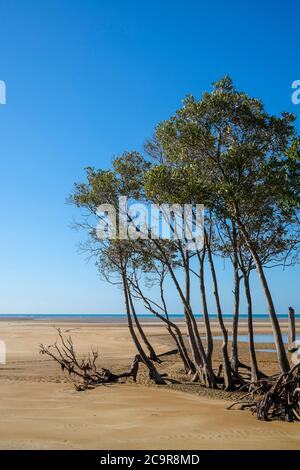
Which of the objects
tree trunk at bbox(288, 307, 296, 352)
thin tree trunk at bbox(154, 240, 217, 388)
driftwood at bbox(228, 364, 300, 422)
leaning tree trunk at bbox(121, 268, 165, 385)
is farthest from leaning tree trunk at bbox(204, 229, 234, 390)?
driftwood at bbox(228, 364, 300, 422)

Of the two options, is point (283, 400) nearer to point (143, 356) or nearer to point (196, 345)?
point (196, 345)

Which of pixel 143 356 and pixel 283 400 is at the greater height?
pixel 143 356

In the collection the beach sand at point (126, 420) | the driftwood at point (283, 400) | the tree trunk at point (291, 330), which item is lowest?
the beach sand at point (126, 420)

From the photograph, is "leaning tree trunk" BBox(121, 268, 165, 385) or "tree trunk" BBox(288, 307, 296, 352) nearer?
"tree trunk" BBox(288, 307, 296, 352)

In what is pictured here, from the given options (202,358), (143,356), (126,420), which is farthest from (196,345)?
(126,420)

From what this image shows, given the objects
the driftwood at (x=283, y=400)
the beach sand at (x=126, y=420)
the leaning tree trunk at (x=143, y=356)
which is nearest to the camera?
the beach sand at (x=126, y=420)

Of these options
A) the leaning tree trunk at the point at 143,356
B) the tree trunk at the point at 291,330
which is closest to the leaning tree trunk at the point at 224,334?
the tree trunk at the point at 291,330

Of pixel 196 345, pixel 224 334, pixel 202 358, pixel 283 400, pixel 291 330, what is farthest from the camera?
pixel 196 345

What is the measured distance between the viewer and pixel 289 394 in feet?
48.3

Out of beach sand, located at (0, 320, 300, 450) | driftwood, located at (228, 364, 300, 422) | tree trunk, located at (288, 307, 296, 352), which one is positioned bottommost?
beach sand, located at (0, 320, 300, 450)

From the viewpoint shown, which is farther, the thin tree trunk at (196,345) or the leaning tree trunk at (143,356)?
the leaning tree trunk at (143,356)

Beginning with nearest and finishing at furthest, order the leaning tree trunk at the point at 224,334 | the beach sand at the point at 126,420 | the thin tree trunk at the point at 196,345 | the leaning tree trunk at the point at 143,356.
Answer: the beach sand at the point at 126,420, the leaning tree trunk at the point at 224,334, the thin tree trunk at the point at 196,345, the leaning tree trunk at the point at 143,356

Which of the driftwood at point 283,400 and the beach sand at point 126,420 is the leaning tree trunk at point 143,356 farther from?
the driftwood at point 283,400

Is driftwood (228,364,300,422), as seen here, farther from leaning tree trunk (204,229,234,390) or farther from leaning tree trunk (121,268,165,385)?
leaning tree trunk (121,268,165,385)
